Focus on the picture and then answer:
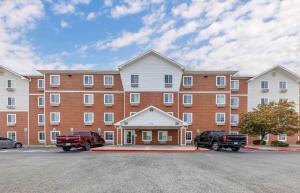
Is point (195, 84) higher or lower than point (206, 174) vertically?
higher

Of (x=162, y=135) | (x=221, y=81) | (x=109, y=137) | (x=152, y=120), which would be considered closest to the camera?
(x=152, y=120)

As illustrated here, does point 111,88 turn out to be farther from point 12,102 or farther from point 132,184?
point 132,184

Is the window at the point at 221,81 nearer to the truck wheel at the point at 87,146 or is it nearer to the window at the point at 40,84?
the truck wheel at the point at 87,146

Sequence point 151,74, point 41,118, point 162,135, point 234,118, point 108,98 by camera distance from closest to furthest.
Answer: point 162,135 < point 151,74 < point 108,98 < point 234,118 < point 41,118

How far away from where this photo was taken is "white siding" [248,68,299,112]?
3233cm

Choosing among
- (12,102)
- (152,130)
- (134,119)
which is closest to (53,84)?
(12,102)

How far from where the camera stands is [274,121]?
85.7 feet

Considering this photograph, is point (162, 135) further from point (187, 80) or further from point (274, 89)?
point (274, 89)

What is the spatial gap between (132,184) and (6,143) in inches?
1031

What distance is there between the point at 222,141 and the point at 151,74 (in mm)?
14279

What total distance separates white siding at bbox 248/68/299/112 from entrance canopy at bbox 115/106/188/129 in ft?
44.0

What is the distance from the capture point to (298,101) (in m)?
32.7

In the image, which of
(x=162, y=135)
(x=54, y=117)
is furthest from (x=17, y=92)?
(x=162, y=135)

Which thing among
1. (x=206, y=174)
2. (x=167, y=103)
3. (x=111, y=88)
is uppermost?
(x=111, y=88)
